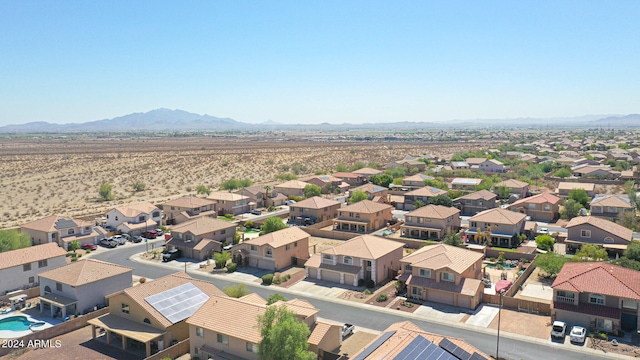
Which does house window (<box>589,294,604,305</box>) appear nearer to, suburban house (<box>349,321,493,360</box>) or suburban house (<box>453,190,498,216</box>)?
suburban house (<box>349,321,493,360</box>)

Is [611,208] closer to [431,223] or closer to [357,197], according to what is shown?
[431,223]

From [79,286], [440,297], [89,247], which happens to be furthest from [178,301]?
[89,247]

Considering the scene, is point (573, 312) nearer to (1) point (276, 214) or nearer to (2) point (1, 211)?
(1) point (276, 214)

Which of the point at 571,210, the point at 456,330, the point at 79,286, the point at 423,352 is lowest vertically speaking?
the point at 456,330

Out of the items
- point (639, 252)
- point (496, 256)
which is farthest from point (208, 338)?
point (639, 252)

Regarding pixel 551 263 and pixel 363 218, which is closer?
pixel 551 263

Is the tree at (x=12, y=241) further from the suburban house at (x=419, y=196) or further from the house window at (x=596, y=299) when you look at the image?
the suburban house at (x=419, y=196)

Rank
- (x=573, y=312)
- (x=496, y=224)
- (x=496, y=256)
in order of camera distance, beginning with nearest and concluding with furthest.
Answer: (x=573, y=312)
(x=496, y=256)
(x=496, y=224)
